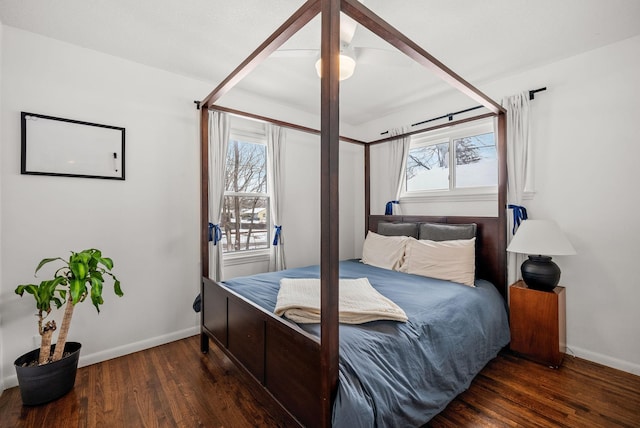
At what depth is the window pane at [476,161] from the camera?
2.96m

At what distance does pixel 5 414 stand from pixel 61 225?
125cm

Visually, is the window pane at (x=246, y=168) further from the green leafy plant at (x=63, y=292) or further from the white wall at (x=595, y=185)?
the white wall at (x=595, y=185)

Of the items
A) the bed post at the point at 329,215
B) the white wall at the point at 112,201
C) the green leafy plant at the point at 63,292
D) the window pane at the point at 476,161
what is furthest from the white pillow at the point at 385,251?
the green leafy plant at the point at 63,292

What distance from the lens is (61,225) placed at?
2.24m

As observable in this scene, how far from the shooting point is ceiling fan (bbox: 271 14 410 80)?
177cm

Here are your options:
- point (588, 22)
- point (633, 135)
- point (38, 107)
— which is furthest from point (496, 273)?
point (38, 107)

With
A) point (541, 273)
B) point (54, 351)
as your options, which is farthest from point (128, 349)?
point (541, 273)

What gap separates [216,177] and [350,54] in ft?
5.69

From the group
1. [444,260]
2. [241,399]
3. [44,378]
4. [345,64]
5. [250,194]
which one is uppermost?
[345,64]

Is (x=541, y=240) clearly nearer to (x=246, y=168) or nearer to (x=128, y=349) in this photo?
(x=246, y=168)

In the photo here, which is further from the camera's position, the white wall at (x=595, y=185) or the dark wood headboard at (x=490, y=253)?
the dark wood headboard at (x=490, y=253)

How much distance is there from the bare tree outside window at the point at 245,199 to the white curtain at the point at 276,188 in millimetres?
173

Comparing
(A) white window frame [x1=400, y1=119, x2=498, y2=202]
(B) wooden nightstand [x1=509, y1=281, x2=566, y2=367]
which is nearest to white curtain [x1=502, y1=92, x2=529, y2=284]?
(A) white window frame [x1=400, y1=119, x2=498, y2=202]

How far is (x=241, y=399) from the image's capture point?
1.86 meters
